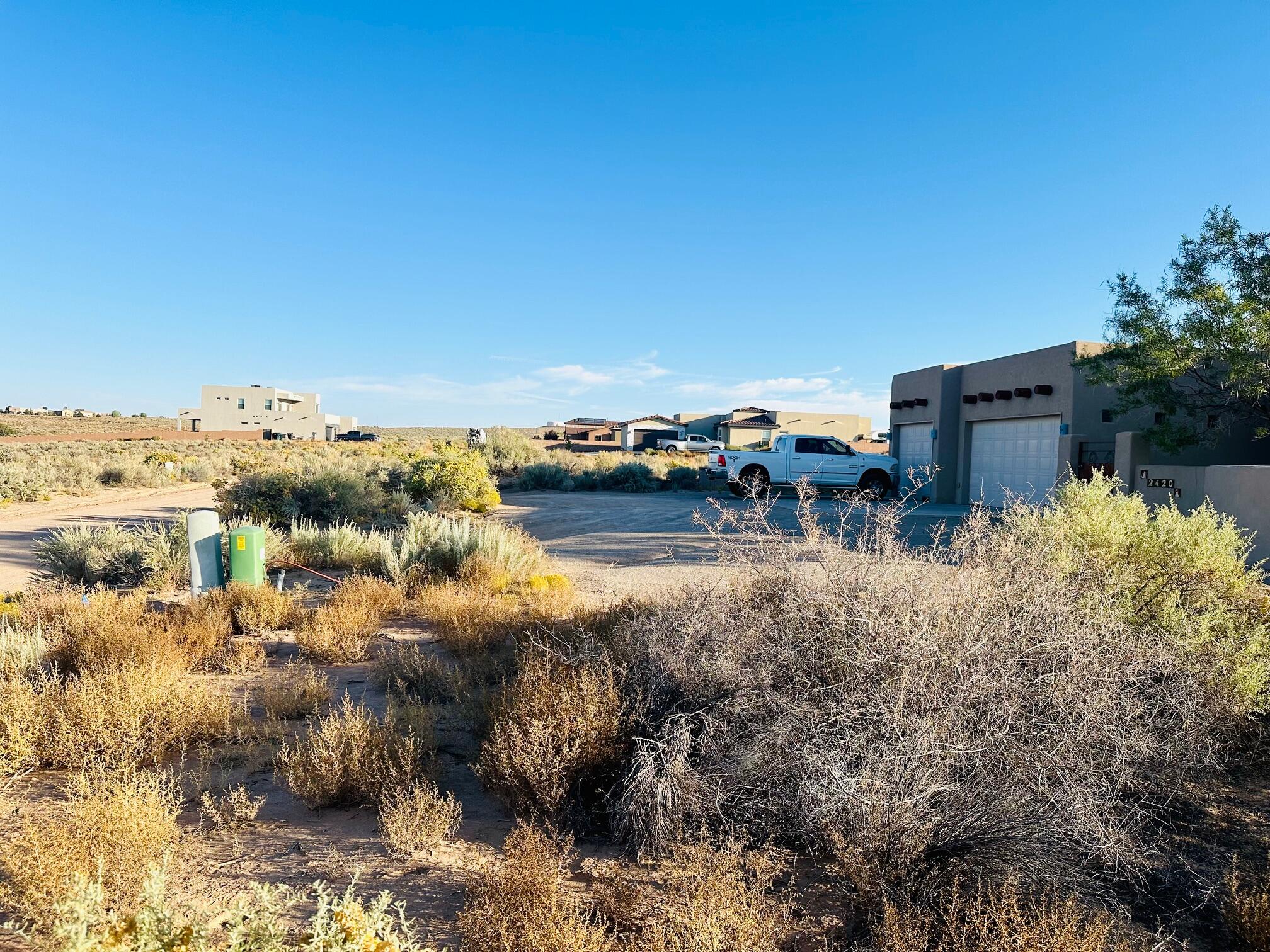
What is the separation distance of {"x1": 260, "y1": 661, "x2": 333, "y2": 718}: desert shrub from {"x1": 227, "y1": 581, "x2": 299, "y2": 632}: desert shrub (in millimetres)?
1591

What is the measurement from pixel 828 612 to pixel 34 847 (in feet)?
11.6

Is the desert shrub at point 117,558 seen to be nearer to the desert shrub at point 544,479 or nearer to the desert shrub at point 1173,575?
the desert shrub at point 1173,575

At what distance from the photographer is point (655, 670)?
179 inches

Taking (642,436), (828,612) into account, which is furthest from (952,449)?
(642,436)

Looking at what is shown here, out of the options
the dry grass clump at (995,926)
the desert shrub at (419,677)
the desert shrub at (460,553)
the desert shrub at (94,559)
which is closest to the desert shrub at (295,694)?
the desert shrub at (419,677)

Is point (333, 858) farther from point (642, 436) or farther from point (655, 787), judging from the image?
point (642, 436)

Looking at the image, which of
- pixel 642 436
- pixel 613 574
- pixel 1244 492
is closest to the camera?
pixel 613 574

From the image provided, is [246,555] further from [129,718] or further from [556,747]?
[556,747]

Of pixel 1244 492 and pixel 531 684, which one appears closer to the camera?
pixel 531 684

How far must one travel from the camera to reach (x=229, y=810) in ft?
12.8

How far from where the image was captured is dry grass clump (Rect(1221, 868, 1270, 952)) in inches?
116

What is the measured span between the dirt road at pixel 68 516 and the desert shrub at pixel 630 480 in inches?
473

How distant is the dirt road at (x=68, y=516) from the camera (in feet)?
38.0

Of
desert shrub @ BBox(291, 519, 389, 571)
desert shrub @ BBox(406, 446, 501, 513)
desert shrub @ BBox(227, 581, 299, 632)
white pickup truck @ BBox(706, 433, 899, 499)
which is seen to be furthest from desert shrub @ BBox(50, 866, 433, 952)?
white pickup truck @ BBox(706, 433, 899, 499)
